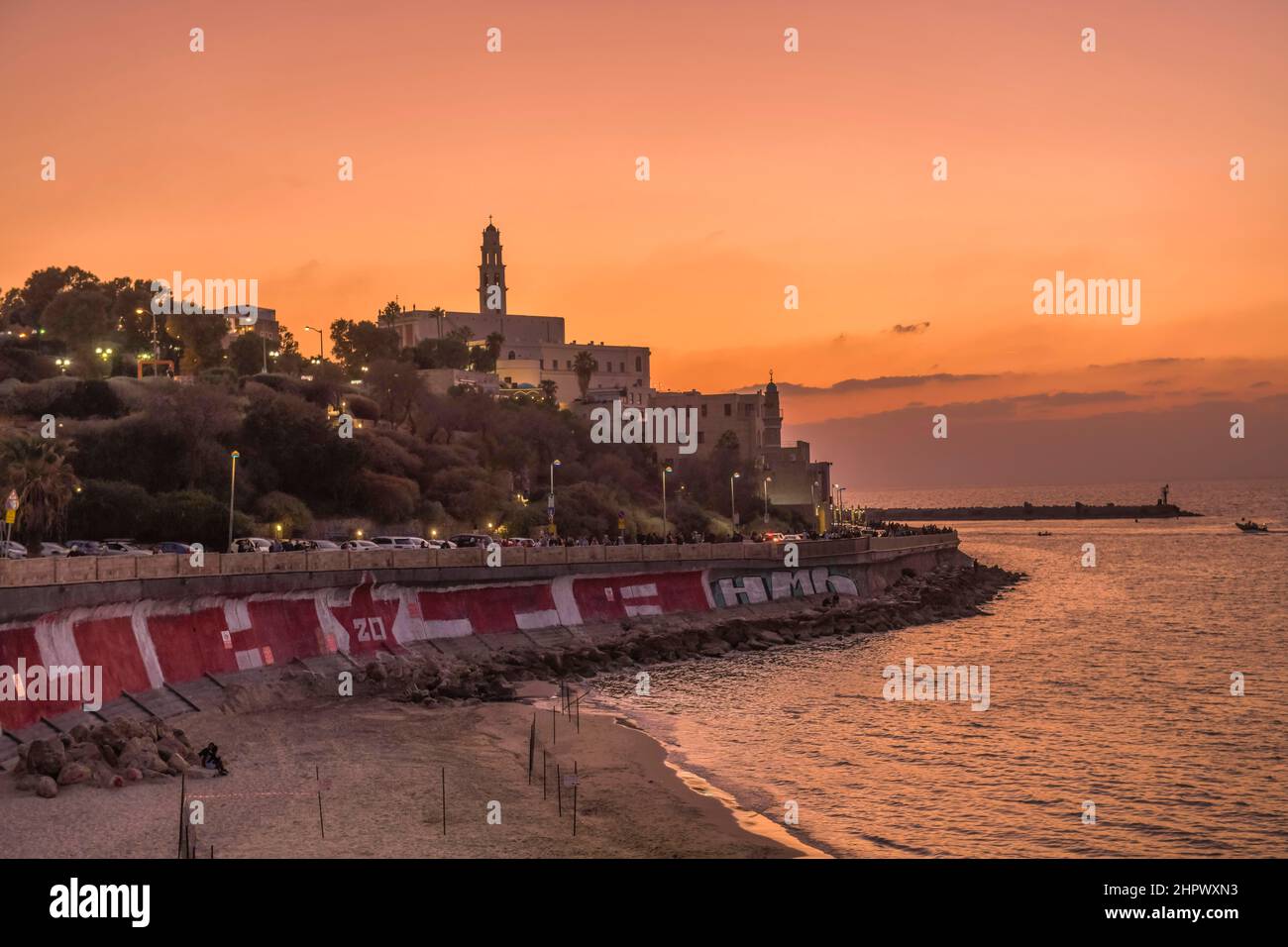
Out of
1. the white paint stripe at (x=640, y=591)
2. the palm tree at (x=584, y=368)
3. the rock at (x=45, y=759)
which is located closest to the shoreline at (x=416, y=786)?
the rock at (x=45, y=759)

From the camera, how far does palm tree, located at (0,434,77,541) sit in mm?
59750

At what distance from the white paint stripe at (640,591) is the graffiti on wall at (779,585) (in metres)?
6.81

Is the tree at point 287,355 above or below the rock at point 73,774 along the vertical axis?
above

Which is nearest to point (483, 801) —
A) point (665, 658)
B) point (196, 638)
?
point (196, 638)

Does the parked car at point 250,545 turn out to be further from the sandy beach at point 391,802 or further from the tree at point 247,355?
the tree at point 247,355

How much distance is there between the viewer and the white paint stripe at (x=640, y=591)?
68938 millimetres

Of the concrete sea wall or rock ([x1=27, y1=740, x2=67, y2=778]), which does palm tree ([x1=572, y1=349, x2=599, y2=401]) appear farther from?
rock ([x1=27, y1=740, x2=67, y2=778])

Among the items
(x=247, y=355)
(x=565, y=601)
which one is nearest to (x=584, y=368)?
(x=247, y=355)

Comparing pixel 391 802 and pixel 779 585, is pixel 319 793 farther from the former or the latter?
pixel 779 585

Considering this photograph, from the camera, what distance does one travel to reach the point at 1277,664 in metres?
64.8

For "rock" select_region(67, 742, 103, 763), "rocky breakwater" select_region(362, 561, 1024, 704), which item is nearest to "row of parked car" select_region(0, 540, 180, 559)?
"rocky breakwater" select_region(362, 561, 1024, 704)

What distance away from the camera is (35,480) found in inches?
2343

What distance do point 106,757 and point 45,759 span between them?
187 cm
